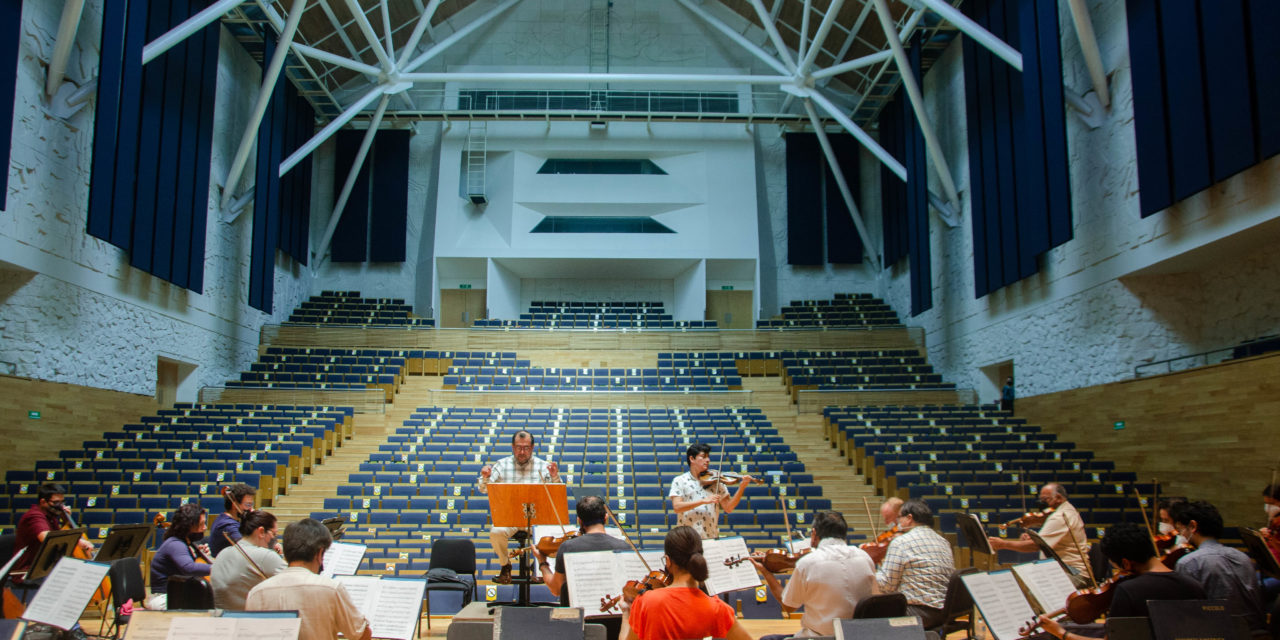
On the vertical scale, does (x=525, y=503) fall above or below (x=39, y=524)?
above

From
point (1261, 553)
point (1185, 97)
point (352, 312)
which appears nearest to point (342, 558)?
point (1261, 553)

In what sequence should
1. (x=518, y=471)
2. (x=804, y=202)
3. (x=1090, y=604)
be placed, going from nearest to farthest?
1. (x=1090, y=604)
2. (x=518, y=471)
3. (x=804, y=202)

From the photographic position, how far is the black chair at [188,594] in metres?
4.83

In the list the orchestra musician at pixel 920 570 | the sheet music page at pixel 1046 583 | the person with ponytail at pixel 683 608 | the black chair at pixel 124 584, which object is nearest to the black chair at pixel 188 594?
the black chair at pixel 124 584

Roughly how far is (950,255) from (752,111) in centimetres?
832

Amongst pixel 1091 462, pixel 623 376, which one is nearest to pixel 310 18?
pixel 623 376

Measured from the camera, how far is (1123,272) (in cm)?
1237

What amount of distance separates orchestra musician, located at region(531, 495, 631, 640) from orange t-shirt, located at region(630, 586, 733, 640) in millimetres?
997

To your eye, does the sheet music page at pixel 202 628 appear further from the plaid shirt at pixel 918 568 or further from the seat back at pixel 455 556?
the seat back at pixel 455 556

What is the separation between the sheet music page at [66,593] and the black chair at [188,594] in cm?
47

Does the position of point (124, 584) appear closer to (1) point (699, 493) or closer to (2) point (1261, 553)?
(1) point (699, 493)

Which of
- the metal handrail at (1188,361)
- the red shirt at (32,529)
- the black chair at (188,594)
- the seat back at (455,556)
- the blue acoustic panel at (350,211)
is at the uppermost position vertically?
the blue acoustic panel at (350,211)

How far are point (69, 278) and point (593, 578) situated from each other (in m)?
12.7

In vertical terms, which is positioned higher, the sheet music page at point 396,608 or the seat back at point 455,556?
the sheet music page at point 396,608
